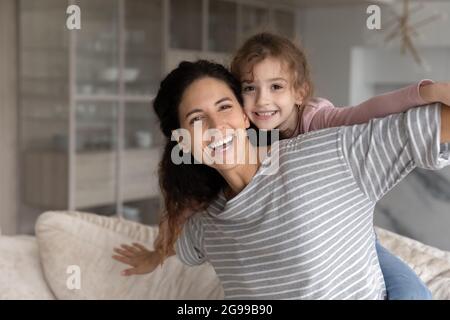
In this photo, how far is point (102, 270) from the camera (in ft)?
2.80

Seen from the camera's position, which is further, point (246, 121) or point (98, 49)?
Result: point (98, 49)

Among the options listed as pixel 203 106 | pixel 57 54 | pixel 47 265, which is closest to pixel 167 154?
pixel 203 106

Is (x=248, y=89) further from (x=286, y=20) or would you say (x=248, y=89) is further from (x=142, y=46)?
(x=286, y=20)

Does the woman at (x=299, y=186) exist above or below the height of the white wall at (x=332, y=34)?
below

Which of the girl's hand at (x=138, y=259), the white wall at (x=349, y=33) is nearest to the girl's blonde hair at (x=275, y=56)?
the girl's hand at (x=138, y=259)

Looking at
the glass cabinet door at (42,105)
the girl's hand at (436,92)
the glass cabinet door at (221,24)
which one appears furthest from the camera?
the glass cabinet door at (221,24)

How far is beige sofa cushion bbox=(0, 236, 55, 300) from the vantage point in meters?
A: 0.79

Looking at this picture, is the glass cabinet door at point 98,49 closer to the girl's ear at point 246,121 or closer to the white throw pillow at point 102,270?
the white throw pillow at point 102,270

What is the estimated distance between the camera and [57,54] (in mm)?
1572

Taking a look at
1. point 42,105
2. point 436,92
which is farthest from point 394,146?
point 42,105

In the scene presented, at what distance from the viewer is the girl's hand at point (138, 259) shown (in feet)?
2.33

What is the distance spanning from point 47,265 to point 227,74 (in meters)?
0.46

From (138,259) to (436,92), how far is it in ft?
1.43

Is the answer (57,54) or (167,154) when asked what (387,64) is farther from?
(167,154)
